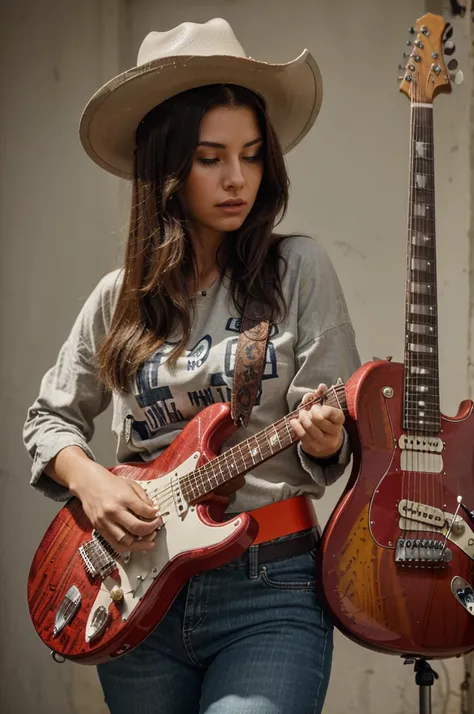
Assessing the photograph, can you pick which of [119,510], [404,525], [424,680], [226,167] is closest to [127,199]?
[226,167]

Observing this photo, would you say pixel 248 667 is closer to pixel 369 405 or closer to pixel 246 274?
pixel 369 405

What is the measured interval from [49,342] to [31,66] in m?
0.85

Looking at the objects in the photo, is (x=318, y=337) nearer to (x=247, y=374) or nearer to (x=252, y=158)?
(x=247, y=374)

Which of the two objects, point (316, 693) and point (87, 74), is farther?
point (87, 74)

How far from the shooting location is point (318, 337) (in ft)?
6.14

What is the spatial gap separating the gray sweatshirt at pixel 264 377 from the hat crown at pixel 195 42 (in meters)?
0.40

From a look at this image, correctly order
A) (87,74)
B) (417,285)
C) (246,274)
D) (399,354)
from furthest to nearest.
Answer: (87,74) < (399,354) < (246,274) < (417,285)

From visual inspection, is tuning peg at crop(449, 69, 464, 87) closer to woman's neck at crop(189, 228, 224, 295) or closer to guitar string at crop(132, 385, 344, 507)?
woman's neck at crop(189, 228, 224, 295)

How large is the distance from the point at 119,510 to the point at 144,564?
0.11 m

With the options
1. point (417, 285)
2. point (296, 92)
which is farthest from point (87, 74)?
point (417, 285)

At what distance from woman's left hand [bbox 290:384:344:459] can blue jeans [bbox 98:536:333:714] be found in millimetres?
233

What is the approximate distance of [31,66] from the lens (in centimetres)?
309

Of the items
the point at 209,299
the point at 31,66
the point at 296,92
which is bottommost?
the point at 209,299

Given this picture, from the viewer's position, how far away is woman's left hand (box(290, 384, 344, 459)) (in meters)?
1.66
